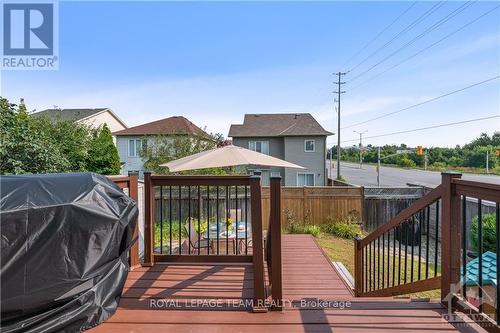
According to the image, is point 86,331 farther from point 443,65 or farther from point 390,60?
point 390,60

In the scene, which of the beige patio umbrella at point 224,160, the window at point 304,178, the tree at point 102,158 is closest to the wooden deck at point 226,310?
the beige patio umbrella at point 224,160

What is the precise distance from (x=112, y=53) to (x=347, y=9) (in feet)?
22.5

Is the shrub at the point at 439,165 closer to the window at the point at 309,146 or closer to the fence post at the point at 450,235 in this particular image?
the window at the point at 309,146

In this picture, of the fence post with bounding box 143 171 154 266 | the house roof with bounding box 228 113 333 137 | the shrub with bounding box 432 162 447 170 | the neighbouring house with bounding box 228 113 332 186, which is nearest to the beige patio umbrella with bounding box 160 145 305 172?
the fence post with bounding box 143 171 154 266

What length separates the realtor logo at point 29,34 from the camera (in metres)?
4.93

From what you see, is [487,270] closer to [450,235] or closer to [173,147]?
[450,235]

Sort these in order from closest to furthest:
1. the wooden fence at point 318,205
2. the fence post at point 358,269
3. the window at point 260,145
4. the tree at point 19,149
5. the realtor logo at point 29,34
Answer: the fence post at point 358,269 < the realtor logo at point 29,34 < the tree at point 19,149 < the wooden fence at point 318,205 < the window at point 260,145

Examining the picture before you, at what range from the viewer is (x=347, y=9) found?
7.13 meters

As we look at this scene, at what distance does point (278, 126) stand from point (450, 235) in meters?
18.5

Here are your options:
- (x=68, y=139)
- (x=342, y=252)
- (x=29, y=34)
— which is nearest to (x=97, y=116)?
(x=68, y=139)

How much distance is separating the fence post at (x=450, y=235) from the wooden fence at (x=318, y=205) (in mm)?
8779

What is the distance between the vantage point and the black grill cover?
1.68 meters

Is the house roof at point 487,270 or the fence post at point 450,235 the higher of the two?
the fence post at point 450,235

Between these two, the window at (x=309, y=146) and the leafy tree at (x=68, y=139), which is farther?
the window at (x=309, y=146)
